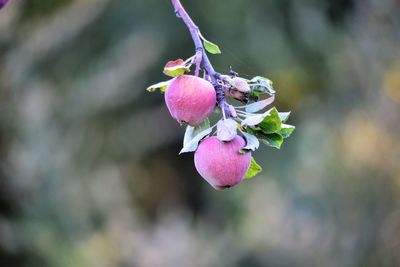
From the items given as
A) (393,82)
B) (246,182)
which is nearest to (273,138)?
(393,82)

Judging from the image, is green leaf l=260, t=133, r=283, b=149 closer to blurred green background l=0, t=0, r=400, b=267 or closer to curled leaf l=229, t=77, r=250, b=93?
curled leaf l=229, t=77, r=250, b=93

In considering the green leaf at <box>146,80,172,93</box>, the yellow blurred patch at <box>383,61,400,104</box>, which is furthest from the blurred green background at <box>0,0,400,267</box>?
the green leaf at <box>146,80,172,93</box>

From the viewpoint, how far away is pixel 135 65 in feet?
10.9

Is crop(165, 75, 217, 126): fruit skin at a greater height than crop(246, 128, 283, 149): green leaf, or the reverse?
crop(165, 75, 217, 126): fruit skin

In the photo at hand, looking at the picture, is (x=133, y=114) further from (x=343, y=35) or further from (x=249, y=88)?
(x=249, y=88)

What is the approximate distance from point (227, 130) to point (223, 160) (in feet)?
0.09

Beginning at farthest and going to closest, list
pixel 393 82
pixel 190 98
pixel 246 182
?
pixel 246 182 → pixel 393 82 → pixel 190 98

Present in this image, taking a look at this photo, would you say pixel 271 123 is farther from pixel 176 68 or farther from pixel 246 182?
pixel 246 182

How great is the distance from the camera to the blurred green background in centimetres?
261

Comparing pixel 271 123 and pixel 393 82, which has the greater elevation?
pixel 271 123

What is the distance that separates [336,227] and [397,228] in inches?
10.4

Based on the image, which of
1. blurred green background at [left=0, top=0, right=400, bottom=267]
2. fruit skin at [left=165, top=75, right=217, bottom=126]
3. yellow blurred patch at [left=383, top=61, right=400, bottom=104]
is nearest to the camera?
fruit skin at [left=165, top=75, right=217, bottom=126]

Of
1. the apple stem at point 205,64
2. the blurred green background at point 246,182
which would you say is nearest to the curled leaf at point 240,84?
the apple stem at point 205,64

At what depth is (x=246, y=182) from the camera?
3812mm
